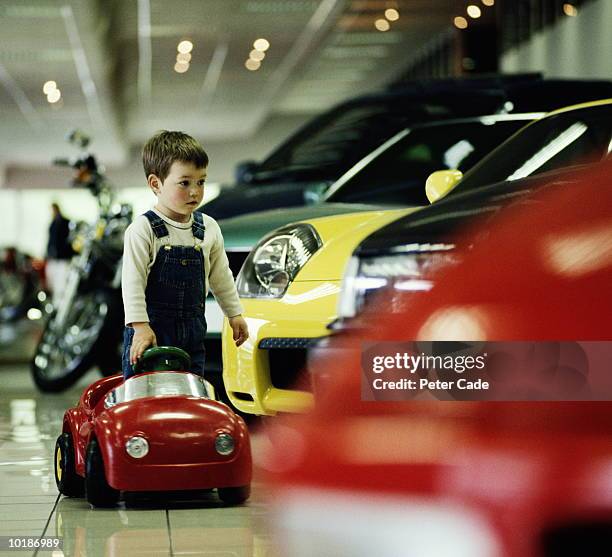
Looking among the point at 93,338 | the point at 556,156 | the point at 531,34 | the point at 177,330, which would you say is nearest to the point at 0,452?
the point at 177,330

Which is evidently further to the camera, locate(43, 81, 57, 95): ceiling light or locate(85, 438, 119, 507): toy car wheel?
locate(43, 81, 57, 95): ceiling light

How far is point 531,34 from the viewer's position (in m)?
14.1

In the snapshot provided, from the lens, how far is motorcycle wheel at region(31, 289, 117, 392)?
21.7ft

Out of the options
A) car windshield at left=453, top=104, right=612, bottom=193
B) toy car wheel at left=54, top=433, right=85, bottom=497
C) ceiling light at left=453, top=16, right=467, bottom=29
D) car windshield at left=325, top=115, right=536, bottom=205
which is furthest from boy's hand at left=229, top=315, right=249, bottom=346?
ceiling light at left=453, top=16, right=467, bottom=29

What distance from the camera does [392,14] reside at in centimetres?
1653

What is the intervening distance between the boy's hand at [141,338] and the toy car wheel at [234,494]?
44 cm

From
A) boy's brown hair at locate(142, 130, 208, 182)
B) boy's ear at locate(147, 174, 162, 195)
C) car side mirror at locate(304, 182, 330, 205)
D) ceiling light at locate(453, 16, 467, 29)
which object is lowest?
boy's ear at locate(147, 174, 162, 195)

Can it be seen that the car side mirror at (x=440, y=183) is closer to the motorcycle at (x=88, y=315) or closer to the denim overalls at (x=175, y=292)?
the denim overalls at (x=175, y=292)

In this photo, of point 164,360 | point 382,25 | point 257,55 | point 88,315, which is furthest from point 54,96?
point 164,360

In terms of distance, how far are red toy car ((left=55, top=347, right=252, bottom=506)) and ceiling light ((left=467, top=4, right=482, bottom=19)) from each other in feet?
39.7

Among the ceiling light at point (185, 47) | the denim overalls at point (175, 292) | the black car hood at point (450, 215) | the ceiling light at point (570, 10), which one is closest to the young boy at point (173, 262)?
the denim overalls at point (175, 292)

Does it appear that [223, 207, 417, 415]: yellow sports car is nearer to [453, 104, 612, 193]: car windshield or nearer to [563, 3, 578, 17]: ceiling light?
[453, 104, 612, 193]: car windshield

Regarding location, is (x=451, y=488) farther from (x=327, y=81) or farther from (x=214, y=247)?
(x=327, y=81)

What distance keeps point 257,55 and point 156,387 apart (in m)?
15.4
